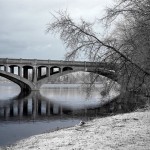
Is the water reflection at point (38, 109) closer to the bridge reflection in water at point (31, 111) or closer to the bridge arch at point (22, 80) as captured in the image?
the bridge reflection in water at point (31, 111)

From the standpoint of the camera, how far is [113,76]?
1543 cm

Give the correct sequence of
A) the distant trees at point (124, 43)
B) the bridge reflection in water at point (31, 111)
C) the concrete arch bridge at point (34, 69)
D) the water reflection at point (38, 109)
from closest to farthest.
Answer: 1. the distant trees at point (124, 43)
2. the bridge reflection in water at point (31, 111)
3. the water reflection at point (38, 109)
4. the concrete arch bridge at point (34, 69)

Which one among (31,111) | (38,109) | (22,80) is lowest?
(31,111)

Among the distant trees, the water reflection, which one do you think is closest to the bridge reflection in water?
the water reflection

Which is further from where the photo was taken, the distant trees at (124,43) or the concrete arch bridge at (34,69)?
the concrete arch bridge at (34,69)

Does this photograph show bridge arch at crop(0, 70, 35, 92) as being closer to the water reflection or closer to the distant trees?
the water reflection

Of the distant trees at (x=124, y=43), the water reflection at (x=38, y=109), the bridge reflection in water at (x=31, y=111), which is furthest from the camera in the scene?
the water reflection at (x=38, y=109)

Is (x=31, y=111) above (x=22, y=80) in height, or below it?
below

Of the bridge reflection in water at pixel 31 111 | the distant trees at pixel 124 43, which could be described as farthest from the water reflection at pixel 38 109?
the distant trees at pixel 124 43

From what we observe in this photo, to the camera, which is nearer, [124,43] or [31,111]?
[124,43]

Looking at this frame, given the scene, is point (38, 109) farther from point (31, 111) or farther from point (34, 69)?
point (34, 69)

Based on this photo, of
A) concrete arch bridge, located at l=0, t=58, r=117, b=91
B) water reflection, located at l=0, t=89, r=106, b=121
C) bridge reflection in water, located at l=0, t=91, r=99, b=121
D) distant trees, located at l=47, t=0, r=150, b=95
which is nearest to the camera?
Result: distant trees, located at l=47, t=0, r=150, b=95

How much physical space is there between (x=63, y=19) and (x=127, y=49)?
293cm

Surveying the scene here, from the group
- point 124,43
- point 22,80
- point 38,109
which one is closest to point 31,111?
point 38,109
